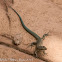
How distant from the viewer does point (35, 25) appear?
189 inches

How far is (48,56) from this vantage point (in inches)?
138

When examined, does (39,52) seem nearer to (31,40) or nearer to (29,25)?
(31,40)

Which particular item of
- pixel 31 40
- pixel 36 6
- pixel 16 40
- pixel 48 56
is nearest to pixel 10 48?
pixel 16 40

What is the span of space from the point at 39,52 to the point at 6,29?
5.34 ft

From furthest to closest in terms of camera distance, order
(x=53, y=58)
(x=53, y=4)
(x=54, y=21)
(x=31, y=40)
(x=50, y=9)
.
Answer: (x=53, y=4)
(x=50, y=9)
(x=54, y=21)
(x=31, y=40)
(x=53, y=58)

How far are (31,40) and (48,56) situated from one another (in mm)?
896

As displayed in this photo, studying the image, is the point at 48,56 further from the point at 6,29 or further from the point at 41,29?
the point at 6,29

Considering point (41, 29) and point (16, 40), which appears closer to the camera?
point (16, 40)

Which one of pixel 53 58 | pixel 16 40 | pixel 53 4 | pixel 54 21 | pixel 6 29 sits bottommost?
pixel 53 58

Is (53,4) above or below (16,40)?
above

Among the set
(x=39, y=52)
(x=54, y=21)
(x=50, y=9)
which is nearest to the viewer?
(x=39, y=52)

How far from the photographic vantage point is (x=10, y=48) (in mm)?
3555

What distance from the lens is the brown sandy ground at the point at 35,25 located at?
3.47 metres

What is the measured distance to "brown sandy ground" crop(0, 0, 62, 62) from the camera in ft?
11.4
